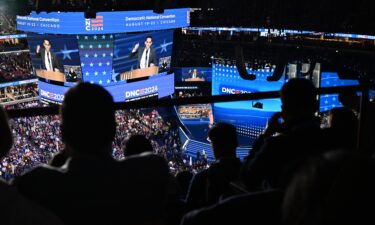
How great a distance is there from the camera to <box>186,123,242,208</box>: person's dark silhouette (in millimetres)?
2078

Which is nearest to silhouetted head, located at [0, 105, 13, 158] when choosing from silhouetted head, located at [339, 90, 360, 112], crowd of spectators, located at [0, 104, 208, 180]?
silhouetted head, located at [339, 90, 360, 112]

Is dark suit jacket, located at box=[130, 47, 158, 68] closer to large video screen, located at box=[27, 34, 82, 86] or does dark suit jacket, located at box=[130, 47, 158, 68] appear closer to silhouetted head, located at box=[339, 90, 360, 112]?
large video screen, located at box=[27, 34, 82, 86]

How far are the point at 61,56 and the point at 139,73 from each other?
127 inches

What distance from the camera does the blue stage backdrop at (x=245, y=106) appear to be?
20.2 metres

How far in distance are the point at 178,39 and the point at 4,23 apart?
1284 cm

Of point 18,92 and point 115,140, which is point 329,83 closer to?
point 115,140

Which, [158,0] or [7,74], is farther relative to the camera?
[7,74]

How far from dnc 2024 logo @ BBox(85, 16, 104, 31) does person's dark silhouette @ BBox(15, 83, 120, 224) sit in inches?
649

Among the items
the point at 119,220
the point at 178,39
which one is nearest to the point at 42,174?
the point at 119,220

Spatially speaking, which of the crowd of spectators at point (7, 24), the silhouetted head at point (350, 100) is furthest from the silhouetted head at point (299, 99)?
the crowd of spectators at point (7, 24)

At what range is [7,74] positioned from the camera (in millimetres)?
25328

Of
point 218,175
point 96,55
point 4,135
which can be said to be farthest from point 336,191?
point 96,55

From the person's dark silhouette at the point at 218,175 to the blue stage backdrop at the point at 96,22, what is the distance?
51.7 ft

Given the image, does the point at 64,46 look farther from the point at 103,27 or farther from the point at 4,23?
the point at 4,23
